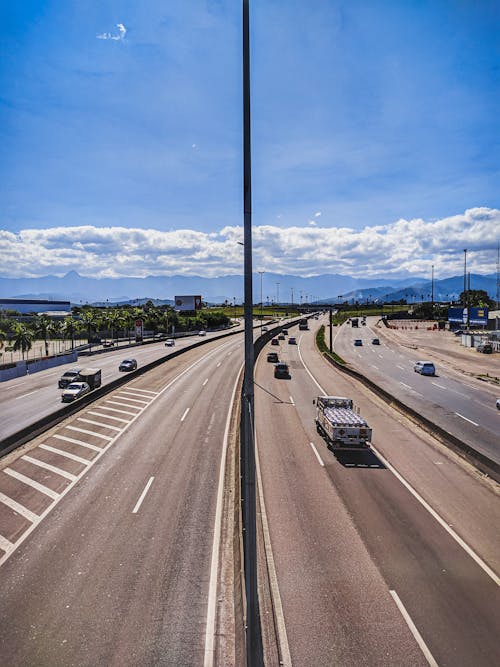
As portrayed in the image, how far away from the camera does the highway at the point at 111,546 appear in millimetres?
9164

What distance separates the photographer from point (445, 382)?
4653 cm

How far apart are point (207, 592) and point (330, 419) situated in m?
12.5

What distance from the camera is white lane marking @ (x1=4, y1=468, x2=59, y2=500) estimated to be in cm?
1650

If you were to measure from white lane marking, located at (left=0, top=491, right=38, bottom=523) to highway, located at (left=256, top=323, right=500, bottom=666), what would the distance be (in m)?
8.20

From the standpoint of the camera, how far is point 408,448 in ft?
74.6

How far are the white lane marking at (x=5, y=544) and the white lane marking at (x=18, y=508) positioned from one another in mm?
1157

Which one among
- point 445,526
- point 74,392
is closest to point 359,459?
point 445,526

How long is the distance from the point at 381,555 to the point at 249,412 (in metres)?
8.47

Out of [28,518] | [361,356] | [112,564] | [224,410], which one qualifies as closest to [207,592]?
[112,564]

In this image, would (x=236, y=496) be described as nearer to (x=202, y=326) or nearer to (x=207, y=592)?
(x=207, y=592)

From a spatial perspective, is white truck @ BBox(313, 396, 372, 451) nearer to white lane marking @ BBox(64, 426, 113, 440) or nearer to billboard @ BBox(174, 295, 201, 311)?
white lane marking @ BBox(64, 426, 113, 440)

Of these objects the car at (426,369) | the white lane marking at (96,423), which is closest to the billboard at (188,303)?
the car at (426,369)

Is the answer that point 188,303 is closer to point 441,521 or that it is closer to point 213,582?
point 441,521

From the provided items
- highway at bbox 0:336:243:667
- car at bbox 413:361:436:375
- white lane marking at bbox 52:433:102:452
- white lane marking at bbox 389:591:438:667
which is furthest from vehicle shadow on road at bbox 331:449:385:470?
car at bbox 413:361:436:375
